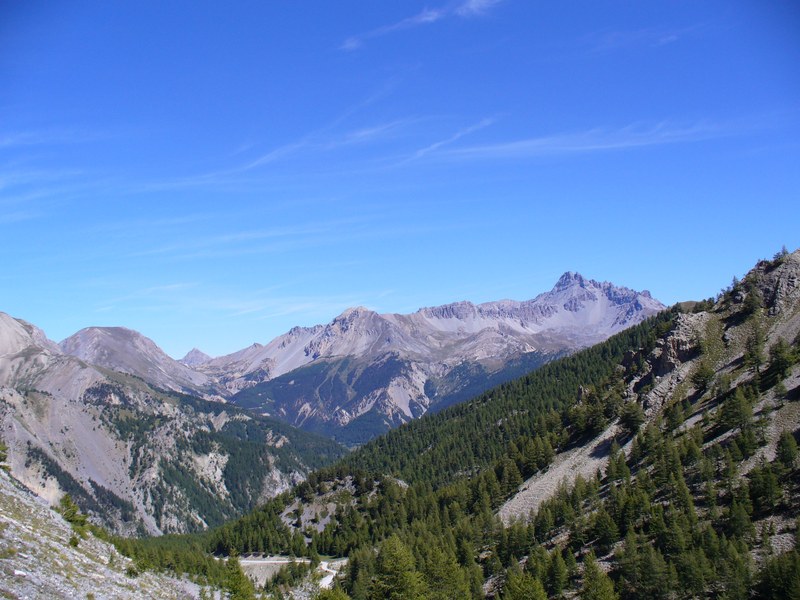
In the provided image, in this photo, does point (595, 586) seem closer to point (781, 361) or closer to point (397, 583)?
point (397, 583)

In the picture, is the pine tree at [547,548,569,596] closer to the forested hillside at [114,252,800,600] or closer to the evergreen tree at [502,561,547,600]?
the forested hillside at [114,252,800,600]

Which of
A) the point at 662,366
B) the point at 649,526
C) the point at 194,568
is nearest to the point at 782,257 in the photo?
the point at 662,366

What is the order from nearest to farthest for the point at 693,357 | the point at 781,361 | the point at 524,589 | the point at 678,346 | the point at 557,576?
the point at 524,589
the point at 557,576
the point at 781,361
the point at 693,357
the point at 678,346

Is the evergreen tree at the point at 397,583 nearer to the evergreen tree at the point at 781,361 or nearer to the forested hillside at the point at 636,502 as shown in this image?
the forested hillside at the point at 636,502

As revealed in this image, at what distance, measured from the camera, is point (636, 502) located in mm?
A: 95062

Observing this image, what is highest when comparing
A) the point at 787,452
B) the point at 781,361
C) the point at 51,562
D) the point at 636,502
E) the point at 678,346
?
the point at 678,346

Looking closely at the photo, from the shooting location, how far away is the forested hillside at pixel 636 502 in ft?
256

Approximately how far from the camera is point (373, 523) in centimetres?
16550

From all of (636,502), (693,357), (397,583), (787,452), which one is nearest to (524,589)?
(397,583)

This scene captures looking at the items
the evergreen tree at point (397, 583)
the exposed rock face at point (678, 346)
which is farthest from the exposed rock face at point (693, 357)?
the evergreen tree at point (397, 583)

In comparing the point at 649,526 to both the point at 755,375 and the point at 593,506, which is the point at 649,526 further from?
the point at 755,375

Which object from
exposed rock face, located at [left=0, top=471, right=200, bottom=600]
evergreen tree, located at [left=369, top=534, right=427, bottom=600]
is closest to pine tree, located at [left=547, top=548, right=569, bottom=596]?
evergreen tree, located at [left=369, top=534, right=427, bottom=600]

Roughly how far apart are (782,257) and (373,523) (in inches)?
4613

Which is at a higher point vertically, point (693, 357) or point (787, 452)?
point (693, 357)
